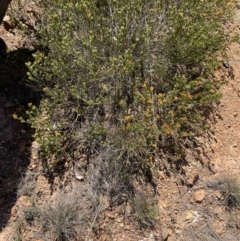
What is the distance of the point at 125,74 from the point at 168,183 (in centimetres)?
116

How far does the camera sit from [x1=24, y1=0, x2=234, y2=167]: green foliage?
3738 millimetres

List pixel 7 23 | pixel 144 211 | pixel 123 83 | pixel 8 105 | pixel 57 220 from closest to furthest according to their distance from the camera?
pixel 57 220, pixel 144 211, pixel 123 83, pixel 8 105, pixel 7 23

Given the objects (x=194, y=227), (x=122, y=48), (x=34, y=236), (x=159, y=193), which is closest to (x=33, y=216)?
(x=34, y=236)

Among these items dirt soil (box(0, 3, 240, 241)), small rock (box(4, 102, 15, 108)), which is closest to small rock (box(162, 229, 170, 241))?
dirt soil (box(0, 3, 240, 241))

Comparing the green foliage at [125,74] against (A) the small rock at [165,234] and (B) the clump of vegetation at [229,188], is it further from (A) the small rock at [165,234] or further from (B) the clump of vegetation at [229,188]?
(A) the small rock at [165,234]

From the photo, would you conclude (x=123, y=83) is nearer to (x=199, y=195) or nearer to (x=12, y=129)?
(x=12, y=129)

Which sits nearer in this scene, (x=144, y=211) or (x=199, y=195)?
(x=144, y=211)

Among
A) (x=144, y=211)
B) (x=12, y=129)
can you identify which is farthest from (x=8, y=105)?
(x=144, y=211)

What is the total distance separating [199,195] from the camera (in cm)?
394

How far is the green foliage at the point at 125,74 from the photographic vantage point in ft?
12.3

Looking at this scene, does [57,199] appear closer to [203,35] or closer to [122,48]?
[122,48]

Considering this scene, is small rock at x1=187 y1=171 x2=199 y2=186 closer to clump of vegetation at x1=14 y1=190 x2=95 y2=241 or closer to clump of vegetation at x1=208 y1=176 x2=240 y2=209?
clump of vegetation at x1=208 y1=176 x2=240 y2=209

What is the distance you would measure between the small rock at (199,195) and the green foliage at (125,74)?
0.54 m

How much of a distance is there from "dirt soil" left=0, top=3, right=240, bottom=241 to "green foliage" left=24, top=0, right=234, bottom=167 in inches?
9.3
